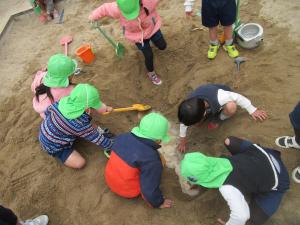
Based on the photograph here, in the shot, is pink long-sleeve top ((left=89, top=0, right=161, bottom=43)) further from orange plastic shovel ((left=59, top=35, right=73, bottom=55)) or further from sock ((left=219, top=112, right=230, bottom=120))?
sock ((left=219, top=112, right=230, bottom=120))

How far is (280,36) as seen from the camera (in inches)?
142

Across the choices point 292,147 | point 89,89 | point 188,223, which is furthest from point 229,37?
point 188,223

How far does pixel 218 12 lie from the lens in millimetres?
3271

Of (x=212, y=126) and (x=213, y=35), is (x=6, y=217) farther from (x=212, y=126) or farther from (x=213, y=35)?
(x=213, y=35)

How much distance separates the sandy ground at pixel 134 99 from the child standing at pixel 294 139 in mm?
62

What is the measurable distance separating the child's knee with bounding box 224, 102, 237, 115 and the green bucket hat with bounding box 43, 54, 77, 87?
141 centimetres

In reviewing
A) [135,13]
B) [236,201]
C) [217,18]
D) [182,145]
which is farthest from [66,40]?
[236,201]

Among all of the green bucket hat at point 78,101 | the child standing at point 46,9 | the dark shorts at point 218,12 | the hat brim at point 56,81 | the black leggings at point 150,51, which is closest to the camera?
the green bucket hat at point 78,101

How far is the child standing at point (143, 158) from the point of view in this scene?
235 centimetres

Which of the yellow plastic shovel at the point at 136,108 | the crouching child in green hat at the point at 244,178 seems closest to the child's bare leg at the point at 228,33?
the yellow plastic shovel at the point at 136,108

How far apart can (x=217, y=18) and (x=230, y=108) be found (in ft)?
3.51

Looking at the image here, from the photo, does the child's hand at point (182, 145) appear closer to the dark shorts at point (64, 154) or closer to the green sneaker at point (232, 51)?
the dark shorts at point (64, 154)

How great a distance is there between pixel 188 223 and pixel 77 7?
11.2 feet

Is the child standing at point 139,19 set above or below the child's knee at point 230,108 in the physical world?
above
